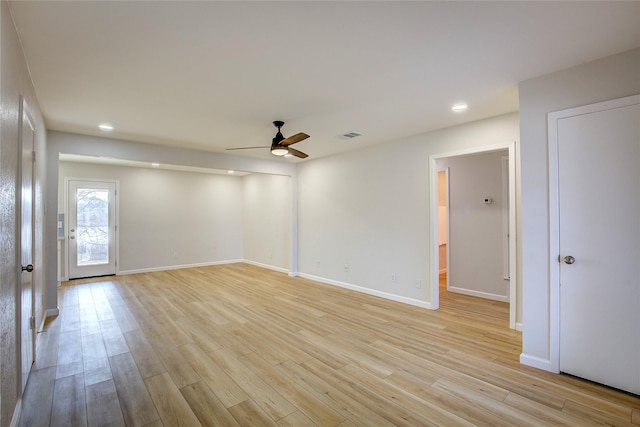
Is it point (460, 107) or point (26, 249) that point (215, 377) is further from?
point (460, 107)

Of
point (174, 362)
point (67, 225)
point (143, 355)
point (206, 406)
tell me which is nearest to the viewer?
point (206, 406)

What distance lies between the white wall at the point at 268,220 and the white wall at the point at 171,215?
0.44m

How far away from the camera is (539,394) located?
2248 millimetres

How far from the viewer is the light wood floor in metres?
2.04

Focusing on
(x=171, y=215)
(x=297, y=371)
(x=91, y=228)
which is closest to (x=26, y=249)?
(x=297, y=371)

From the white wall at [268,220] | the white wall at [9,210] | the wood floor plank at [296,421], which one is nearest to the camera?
the white wall at [9,210]

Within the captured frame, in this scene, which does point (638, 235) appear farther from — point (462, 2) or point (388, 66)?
point (388, 66)

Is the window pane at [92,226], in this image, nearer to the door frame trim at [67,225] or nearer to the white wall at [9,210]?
the door frame trim at [67,225]

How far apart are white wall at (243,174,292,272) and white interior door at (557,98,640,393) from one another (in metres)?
5.08

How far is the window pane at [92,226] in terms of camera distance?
21.2 feet

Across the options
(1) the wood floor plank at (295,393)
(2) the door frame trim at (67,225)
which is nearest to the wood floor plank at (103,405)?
(1) the wood floor plank at (295,393)

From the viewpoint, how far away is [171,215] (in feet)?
24.8

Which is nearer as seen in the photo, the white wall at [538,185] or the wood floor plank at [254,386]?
the wood floor plank at [254,386]

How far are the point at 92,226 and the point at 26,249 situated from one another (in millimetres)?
4910
